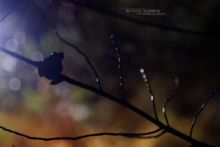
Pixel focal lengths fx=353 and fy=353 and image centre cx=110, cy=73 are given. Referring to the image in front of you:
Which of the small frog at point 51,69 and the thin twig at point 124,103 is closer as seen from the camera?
the thin twig at point 124,103

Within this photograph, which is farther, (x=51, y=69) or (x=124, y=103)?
(x=124, y=103)

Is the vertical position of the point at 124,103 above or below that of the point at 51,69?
below

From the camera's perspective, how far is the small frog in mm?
4051

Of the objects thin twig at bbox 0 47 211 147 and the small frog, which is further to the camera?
the small frog

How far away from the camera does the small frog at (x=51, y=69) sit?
159 inches

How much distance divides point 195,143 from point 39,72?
2.19m

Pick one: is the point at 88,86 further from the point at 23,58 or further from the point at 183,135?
the point at 183,135

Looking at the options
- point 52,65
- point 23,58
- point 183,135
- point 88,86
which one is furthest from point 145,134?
point 23,58

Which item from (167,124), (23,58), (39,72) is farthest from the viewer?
(167,124)

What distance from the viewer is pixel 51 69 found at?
13.5 feet

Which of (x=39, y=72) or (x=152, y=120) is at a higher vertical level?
(x=39, y=72)

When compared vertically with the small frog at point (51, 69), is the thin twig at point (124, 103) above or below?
below

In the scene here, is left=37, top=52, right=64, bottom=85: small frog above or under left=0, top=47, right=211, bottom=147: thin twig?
above

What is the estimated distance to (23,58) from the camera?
378 cm
